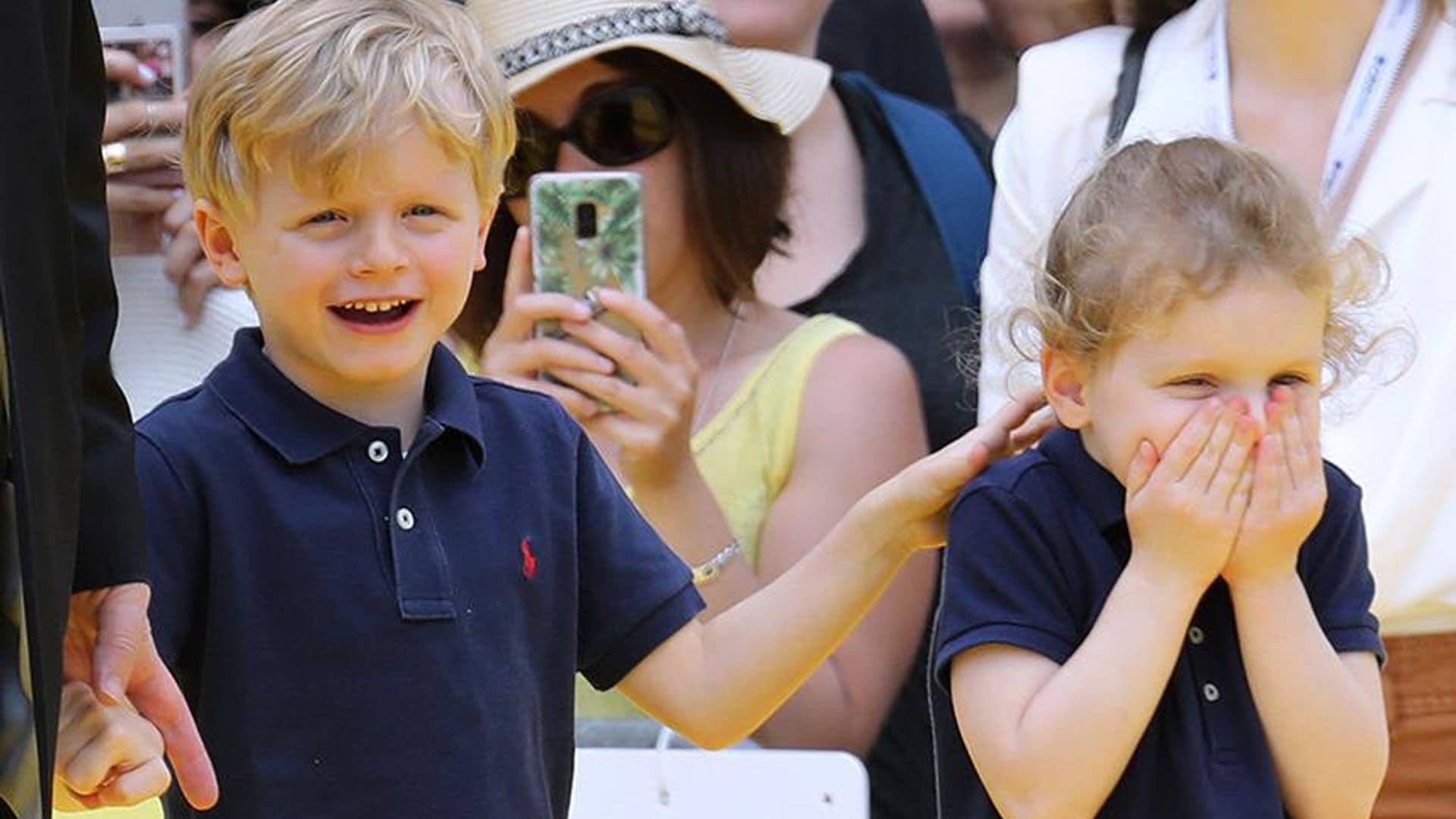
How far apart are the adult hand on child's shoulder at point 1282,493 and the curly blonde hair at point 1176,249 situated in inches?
4.4

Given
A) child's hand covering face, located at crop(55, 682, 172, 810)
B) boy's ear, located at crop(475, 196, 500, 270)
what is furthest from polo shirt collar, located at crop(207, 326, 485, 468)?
child's hand covering face, located at crop(55, 682, 172, 810)

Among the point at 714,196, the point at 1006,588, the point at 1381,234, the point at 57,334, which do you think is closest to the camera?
the point at 57,334

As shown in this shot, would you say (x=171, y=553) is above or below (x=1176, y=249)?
below

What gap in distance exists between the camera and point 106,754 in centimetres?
196

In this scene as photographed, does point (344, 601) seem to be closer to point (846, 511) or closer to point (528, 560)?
point (528, 560)

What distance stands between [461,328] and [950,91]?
0.81 m

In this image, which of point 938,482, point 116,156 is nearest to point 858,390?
point 938,482

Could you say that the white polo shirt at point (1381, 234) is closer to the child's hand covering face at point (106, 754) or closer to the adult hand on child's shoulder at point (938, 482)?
the adult hand on child's shoulder at point (938, 482)

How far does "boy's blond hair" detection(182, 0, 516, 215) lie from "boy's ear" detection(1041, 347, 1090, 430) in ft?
1.76

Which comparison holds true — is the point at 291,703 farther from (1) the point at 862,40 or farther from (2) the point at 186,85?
(1) the point at 862,40

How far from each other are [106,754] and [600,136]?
1626 millimetres

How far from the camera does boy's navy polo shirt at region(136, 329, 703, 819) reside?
2.22 meters

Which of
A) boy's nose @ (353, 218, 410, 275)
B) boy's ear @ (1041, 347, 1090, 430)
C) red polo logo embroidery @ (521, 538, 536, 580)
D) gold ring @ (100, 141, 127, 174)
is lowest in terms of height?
gold ring @ (100, 141, 127, 174)

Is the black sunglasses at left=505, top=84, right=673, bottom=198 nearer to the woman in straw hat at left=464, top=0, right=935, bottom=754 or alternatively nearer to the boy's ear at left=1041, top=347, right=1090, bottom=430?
the woman in straw hat at left=464, top=0, right=935, bottom=754
